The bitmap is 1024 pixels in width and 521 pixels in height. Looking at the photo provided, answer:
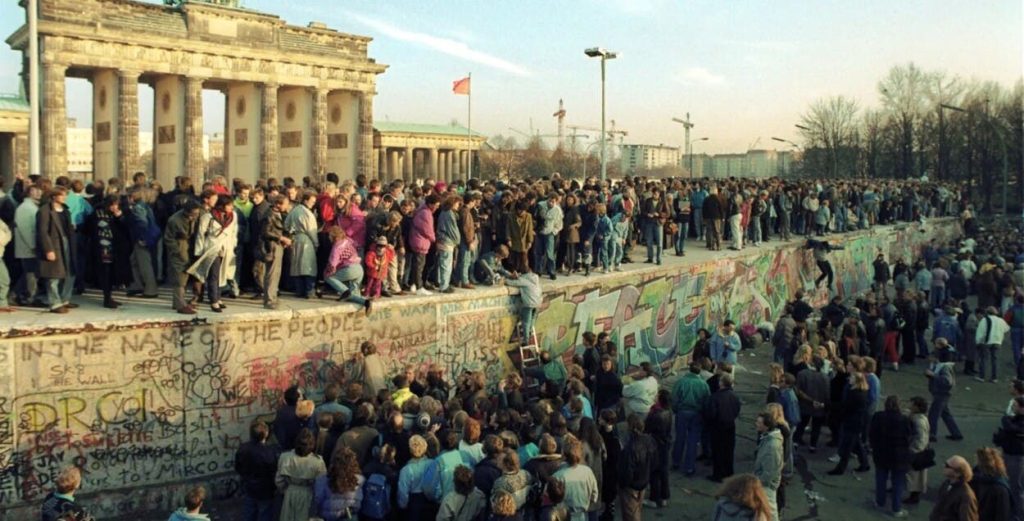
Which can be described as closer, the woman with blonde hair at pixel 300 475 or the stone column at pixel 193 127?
the woman with blonde hair at pixel 300 475

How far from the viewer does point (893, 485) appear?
11289mm

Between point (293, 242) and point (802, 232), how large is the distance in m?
20.5

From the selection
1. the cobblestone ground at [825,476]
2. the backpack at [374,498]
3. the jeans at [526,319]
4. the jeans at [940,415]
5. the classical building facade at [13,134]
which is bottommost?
the cobblestone ground at [825,476]

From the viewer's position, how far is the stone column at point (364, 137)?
50.4 metres

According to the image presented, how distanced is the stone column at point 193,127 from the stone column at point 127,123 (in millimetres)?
2683

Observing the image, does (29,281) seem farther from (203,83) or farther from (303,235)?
(203,83)

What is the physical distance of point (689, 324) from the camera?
20.1m

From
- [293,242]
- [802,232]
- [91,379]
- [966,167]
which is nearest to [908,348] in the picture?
[802,232]

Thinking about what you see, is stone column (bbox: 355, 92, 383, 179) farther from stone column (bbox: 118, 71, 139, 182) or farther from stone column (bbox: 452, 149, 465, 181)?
stone column (bbox: 452, 149, 465, 181)

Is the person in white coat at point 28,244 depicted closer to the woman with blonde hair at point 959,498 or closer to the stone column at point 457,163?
the woman with blonde hair at point 959,498

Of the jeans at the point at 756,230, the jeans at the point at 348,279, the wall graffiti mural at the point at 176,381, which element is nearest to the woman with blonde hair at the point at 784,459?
the wall graffiti mural at the point at 176,381

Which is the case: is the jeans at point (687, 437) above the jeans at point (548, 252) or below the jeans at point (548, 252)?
below

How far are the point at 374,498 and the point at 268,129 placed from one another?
40351 millimetres

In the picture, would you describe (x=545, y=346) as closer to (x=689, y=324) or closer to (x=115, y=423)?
(x=689, y=324)
